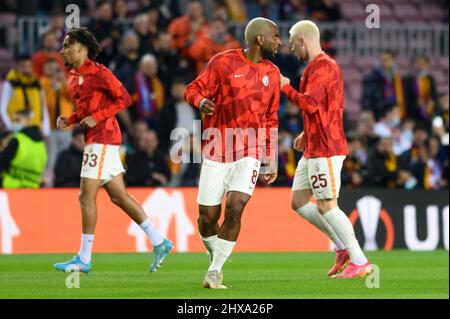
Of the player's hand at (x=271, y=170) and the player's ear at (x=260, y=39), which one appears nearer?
the player's ear at (x=260, y=39)

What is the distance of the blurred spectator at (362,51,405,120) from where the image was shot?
2108 centimetres

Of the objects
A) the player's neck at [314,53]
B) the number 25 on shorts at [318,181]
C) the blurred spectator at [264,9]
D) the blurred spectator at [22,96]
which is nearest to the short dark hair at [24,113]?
the blurred spectator at [22,96]

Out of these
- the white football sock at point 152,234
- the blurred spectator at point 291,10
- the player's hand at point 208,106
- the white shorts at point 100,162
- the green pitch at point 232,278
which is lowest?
the green pitch at point 232,278

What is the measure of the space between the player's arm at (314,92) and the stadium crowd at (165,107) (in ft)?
21.2

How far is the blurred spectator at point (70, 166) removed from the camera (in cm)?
1767

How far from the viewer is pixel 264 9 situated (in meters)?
23.2

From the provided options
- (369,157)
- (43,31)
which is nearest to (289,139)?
(369,157)

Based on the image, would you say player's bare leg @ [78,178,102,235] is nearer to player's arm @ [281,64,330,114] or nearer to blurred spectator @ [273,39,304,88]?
player's arm @ [281,64,330,114]

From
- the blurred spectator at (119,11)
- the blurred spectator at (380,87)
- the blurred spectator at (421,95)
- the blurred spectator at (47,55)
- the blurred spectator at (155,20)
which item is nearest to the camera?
the blurred spectator at (47,55)

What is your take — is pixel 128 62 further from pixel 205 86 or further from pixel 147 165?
pixel 205 86

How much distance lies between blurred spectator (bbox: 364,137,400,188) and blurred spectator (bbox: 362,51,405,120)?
1769 mm

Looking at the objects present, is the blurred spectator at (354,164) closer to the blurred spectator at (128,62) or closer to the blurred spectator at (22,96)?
the blurred spectator at (128,62)

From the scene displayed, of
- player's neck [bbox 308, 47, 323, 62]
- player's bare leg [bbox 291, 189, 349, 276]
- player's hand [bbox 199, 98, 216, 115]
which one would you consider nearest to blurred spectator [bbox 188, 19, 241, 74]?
player's bare leg [bbox 291, 189, 349, 276]

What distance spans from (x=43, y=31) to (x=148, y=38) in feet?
6.06
